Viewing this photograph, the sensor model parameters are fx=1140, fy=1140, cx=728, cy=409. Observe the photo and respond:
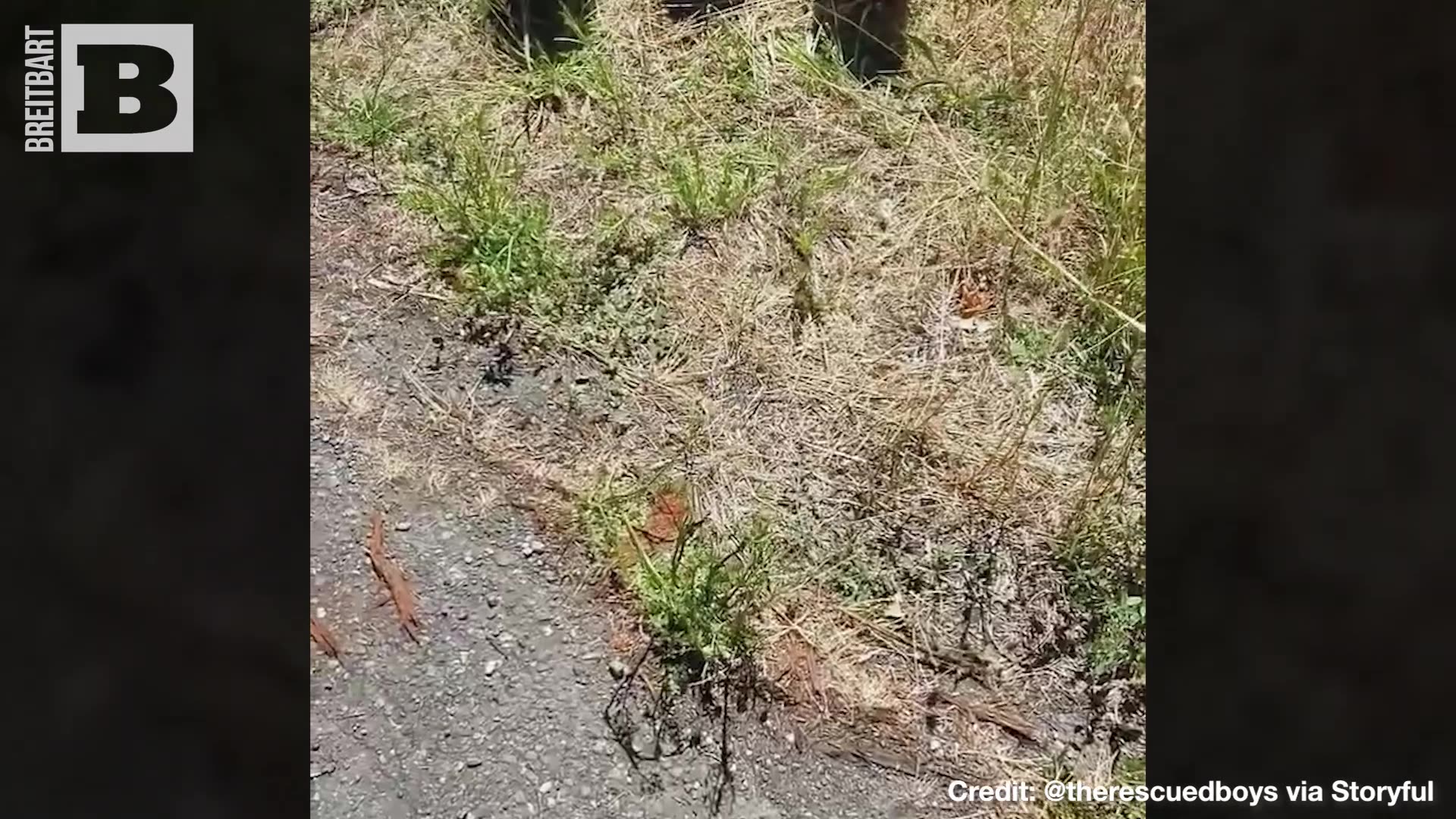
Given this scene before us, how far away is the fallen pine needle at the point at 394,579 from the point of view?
1447mm

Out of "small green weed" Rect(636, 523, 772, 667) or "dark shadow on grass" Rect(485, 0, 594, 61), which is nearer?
"small green weed" Rect(636, 523, 772, 667)

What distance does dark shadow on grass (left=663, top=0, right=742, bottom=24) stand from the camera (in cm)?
154

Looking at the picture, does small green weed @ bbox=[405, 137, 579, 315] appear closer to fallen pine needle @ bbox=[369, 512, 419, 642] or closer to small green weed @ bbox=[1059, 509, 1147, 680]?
fallen pine needle @ bbox=[369, 512, 419, 642]

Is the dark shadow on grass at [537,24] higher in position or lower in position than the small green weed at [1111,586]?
higher

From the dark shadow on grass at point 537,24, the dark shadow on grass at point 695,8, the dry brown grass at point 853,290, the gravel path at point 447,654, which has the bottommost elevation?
the gravel path at point 447,654

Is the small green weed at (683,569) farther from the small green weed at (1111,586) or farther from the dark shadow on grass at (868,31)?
the dark shadow on grass at (868,31)
